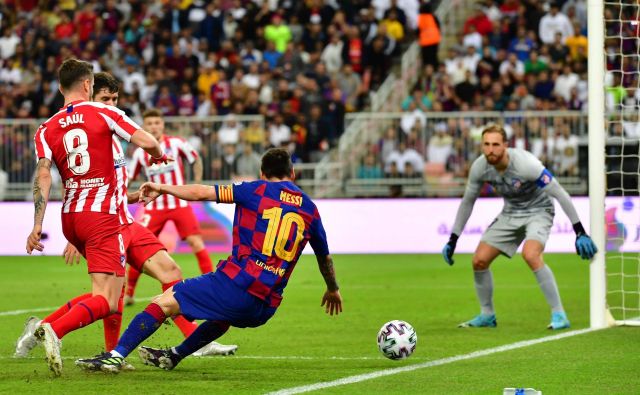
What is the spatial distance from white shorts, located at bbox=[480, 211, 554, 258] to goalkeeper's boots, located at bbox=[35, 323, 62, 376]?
5.46 meters

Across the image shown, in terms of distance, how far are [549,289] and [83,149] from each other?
17.4 feet

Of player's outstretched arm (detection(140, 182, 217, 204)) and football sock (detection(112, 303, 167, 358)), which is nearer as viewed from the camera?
player's outstretched arm (detection(140, 182, 217, 204))

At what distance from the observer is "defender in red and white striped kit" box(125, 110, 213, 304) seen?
45.5 ft

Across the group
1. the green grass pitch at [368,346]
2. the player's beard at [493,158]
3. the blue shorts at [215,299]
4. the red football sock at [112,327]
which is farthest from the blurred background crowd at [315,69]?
the blue shorts at [215,299]

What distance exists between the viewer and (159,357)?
8.72 m

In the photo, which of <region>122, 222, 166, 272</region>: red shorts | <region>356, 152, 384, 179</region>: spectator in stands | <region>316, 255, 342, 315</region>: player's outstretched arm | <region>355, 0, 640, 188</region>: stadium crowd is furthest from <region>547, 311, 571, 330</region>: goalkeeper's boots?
<region>356, 152, 384, 179</region>: spectator in stands

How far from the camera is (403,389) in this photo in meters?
7.88

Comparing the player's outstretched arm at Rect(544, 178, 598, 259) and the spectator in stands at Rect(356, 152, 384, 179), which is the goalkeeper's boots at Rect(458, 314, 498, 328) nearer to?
the player's outstretched arm at Rect(544, 178, 598, 259)

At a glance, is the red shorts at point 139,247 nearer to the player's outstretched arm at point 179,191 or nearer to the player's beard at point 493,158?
the player's outstretched arm at point 179,191

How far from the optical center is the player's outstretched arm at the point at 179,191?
7.87 m

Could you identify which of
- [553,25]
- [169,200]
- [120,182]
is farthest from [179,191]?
[553,25]

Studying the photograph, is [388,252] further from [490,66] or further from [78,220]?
[78,220]

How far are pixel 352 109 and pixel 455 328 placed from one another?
590 inches

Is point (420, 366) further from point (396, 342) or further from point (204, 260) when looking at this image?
point (204, 260)
